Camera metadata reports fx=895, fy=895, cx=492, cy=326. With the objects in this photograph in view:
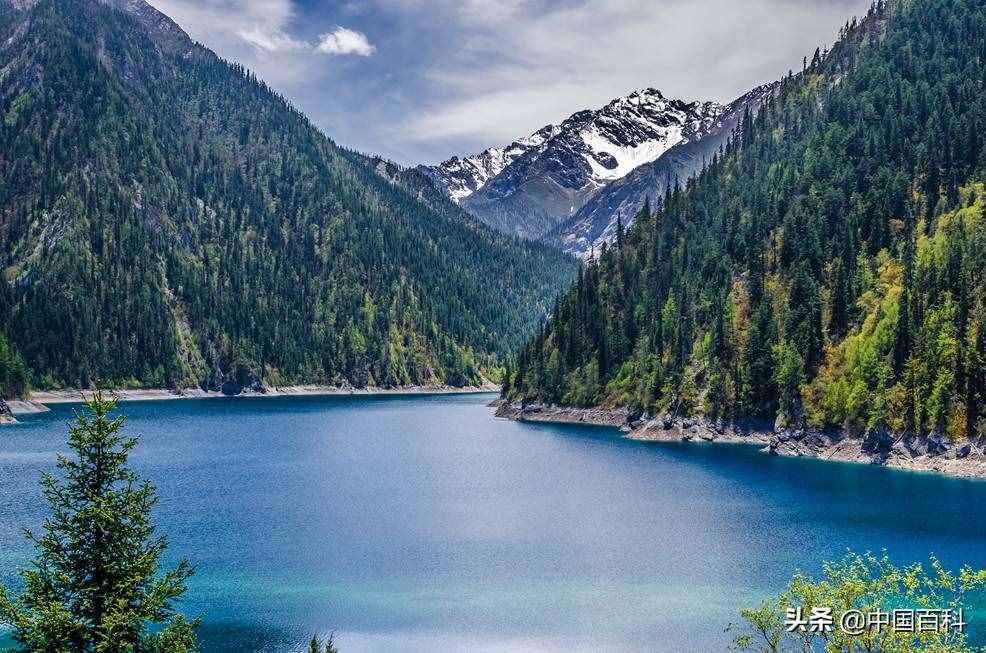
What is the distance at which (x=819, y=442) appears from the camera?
427 ft

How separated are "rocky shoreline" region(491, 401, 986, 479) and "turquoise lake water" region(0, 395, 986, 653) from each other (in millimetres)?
3884

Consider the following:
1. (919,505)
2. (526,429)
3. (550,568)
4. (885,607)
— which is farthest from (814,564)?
(526,429)

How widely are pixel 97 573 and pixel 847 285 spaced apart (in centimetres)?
13613

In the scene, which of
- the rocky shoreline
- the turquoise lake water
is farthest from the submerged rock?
the rocky shoreline

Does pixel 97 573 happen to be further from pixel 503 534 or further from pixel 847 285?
pixel 847 285

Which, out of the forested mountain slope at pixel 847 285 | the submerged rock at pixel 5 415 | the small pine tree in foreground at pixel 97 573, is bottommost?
the submerged rock at pixel 5 415

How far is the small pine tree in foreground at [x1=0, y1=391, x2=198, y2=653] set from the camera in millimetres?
25828

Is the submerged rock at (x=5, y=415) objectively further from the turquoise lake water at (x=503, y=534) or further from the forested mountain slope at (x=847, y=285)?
the forested mountain slope at (x=847, y=285)

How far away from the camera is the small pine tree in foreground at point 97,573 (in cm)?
2583

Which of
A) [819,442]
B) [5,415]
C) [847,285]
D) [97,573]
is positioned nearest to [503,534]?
[97,573]

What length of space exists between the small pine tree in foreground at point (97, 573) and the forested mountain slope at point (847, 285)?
10738 centimetres

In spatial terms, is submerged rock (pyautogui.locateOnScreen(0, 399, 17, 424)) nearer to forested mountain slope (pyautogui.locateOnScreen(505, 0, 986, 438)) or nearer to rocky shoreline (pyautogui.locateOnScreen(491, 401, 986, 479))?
forested mountain slope (pyautogui.locateOnScreen(505, 0, 986, 438))

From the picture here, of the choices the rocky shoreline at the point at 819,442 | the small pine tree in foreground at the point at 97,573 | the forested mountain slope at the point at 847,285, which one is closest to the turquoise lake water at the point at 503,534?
the rocky shoreline at the point at 819,442

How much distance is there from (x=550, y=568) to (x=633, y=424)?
341 feet
